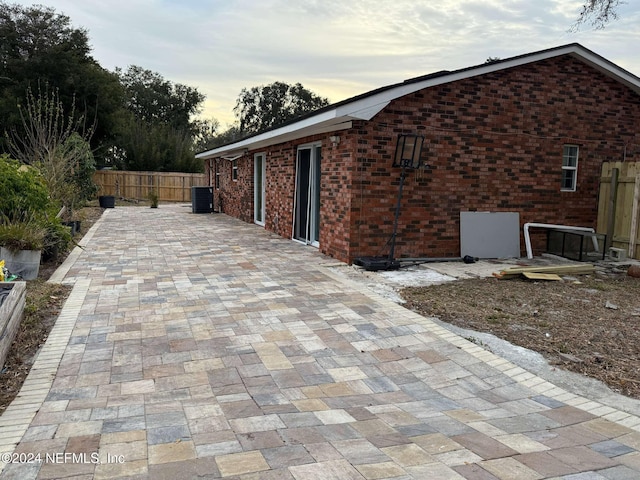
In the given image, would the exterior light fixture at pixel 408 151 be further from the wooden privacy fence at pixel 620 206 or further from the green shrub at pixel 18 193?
the green shrub at pixel 18 193

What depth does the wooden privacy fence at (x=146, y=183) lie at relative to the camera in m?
28.7

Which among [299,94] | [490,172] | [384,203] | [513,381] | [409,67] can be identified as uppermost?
Answer: [299,94]

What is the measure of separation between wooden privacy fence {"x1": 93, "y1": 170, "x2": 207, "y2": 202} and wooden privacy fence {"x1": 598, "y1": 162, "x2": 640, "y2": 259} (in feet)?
73.4

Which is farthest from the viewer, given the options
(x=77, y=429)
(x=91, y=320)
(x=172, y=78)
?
(x=172, y=78)

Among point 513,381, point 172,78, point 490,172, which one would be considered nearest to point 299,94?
point 172,78

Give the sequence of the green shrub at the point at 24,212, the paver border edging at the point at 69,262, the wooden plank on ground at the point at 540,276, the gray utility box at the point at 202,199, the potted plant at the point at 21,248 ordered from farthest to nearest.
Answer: the gray utility box at the point at 202,199
the wooden plank on ground at the point at 540,276
the paver border edging at the point at 69,262
the green shrub at the point at 24,212
the potted plant at the point at 21,248

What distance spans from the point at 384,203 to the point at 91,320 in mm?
5025

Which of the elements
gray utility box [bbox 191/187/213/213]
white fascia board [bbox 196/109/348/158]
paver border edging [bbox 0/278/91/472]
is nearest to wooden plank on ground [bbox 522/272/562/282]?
white fascia board [bbox 196/109/348/158]

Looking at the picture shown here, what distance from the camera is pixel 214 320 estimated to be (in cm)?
517

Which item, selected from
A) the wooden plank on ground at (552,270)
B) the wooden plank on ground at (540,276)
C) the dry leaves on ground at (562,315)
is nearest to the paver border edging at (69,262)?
the dry leaves on ground at (562,315)

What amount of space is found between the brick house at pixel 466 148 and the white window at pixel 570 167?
0.09ft

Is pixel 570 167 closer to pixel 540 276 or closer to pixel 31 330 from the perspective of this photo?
pixel 540 276

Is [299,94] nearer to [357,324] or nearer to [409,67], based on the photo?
[409,67]

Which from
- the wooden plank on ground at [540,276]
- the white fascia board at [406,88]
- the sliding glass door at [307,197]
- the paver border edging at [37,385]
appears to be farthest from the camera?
the sliding glass door at [307,197]
